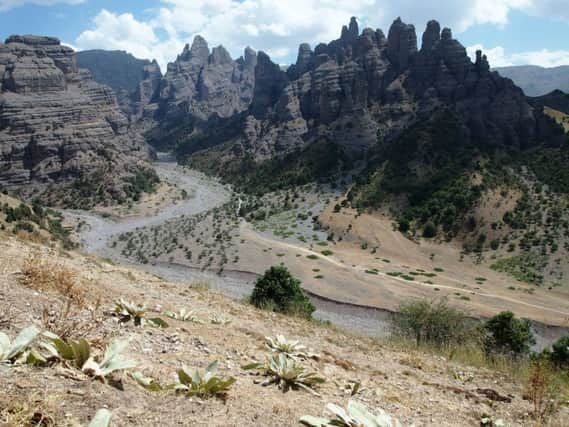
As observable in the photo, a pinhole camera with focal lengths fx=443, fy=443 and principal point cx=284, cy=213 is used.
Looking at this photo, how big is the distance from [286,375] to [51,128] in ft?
345

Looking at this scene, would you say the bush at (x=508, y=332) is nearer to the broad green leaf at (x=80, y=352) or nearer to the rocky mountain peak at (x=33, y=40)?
the broad green leaf at (x=80, y=352)

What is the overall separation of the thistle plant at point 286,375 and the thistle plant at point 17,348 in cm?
308

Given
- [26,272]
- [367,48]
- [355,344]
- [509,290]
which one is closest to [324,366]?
[355,344]

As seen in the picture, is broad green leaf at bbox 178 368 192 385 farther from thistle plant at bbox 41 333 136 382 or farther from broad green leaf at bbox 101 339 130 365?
broad green leaf at bbox 101 339 130 365

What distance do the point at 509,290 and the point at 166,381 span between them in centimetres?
5070

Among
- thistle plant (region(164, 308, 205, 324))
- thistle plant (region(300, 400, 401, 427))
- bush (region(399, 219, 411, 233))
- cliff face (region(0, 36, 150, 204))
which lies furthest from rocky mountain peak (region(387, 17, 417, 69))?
thistle plant (region(300, 400, 401, 427))

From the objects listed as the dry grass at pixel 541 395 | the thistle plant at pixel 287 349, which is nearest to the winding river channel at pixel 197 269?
the thistle plant at pixel 287 349

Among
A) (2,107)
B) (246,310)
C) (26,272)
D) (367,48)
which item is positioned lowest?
(246,310)

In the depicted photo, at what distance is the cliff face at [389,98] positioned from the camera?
297 feet

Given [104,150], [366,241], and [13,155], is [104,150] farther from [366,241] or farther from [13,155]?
[366,241]

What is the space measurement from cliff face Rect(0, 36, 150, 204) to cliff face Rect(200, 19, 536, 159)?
4237cm

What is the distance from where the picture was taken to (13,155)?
92062 millimetres

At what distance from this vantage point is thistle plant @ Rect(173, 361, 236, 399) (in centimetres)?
535

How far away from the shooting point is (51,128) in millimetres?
96250
